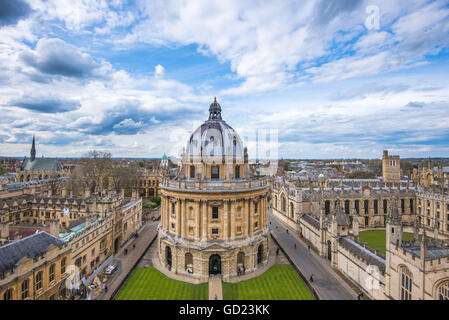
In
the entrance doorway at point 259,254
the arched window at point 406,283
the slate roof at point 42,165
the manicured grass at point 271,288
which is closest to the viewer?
the arched window at point 406,283

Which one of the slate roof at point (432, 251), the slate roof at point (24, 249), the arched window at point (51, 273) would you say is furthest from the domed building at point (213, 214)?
the slate roof at point (432, 251)

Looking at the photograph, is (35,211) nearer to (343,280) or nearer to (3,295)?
(3,295)

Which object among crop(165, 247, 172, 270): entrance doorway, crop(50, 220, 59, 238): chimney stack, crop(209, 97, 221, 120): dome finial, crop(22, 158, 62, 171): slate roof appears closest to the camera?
crop(50, 220, 59, 238): chimney stack

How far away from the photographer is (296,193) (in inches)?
1852

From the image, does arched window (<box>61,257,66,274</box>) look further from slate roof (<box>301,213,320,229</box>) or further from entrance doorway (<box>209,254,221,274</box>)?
slate roof (<box>301,213,320,229</box>)

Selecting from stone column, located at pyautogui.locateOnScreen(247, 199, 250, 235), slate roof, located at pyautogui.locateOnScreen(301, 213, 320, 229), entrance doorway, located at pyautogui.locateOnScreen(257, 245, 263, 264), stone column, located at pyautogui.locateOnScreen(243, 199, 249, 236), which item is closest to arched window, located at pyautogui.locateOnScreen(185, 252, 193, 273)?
stone column, located at pyautogui.locateOnScreen(243, 199, 249, 236)

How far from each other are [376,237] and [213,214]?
31844 mm

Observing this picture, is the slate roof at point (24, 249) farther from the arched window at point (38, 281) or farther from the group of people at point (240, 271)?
the group of people at point (240, 271)

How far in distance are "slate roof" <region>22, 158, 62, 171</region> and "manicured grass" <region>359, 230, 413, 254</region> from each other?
4032 inches

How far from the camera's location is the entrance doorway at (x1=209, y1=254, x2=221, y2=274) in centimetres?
2992

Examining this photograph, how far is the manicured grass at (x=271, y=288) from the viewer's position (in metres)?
25.6

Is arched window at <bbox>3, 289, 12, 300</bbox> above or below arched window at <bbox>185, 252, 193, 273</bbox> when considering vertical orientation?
above

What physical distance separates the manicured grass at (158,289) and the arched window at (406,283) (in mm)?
17614
